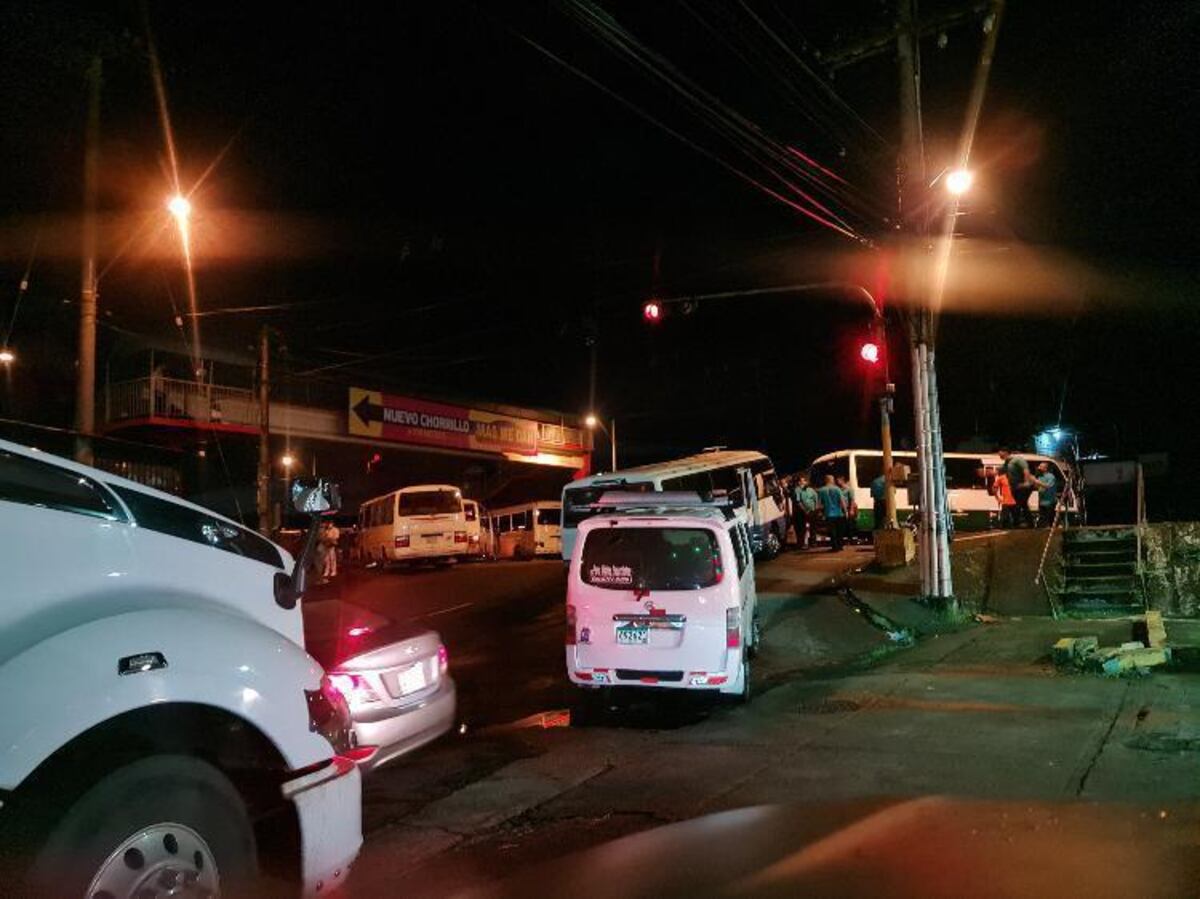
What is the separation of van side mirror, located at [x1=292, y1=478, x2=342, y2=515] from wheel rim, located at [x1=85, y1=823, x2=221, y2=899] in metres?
1.64

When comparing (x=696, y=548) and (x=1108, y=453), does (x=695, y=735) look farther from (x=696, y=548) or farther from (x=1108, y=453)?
(x=1108, y=453)

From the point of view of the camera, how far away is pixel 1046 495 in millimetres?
21578

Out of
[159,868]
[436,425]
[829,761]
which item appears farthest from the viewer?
[436,425]

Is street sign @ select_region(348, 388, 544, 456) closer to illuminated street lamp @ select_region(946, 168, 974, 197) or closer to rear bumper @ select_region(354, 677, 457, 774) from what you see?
illuminated street lamp @ select_region(946, 168, 974, 197)

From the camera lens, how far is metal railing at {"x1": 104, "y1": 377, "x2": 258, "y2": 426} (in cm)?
2561

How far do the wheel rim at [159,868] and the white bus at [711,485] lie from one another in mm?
17067

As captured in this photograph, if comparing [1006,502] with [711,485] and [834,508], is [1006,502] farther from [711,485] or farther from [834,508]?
[711,485]

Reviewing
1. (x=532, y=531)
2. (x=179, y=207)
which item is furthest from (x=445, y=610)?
(x=532, y=531)

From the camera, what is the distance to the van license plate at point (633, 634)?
8852 mm

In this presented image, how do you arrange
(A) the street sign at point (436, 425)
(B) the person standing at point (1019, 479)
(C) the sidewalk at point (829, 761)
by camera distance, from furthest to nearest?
(A) the street sign at point (436, 425)
(B) the person standing at point (1019, 479)
(C) the sidewalk at point (829, 761)

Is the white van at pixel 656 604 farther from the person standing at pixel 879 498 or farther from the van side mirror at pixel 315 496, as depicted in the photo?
the person standing at pixel 879 498

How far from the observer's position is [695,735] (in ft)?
26.7

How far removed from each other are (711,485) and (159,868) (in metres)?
19.2

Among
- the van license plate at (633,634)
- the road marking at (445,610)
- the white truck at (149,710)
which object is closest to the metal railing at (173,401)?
the road marking at (445,610)
